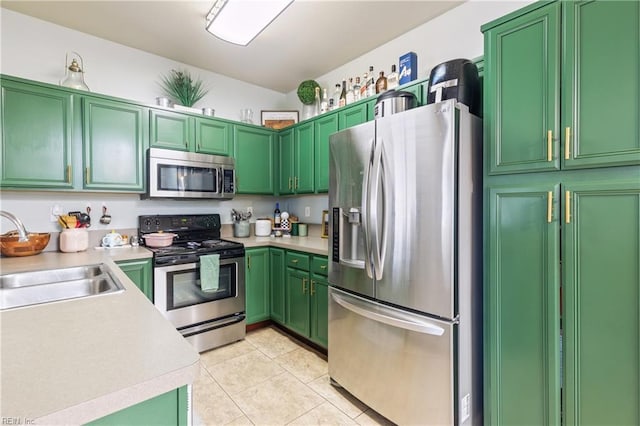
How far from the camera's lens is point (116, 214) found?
8.69 feet

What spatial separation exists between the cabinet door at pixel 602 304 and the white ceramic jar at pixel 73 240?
10.2ft

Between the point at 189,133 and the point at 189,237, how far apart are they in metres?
1.02

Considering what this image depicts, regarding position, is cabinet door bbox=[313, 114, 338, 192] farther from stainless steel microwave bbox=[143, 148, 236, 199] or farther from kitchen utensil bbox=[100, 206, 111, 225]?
kitchen utensil bbox=[100, 206, 111, 225]

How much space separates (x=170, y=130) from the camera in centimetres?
269

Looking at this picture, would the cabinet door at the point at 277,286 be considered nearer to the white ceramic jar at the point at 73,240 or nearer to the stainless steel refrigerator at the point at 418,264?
the stainless steel refrigerator at the point at 418,264

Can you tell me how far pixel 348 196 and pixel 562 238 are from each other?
A: 3.52 ft

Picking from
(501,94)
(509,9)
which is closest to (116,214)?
(501,94)

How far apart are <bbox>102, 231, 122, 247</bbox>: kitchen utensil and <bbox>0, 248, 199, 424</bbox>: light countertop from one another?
5.49ft

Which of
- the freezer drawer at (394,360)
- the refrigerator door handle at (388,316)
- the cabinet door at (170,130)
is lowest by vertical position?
the freezer drawer at (394,360)

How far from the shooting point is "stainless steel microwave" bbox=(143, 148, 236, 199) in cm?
256

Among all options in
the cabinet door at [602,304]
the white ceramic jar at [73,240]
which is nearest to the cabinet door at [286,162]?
the white ceramic jar at [73,240]

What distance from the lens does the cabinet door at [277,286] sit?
2.82 metres

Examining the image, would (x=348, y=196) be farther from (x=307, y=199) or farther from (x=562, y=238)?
(x=307, y=199)

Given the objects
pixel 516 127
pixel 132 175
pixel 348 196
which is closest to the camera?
pixel 516 127
